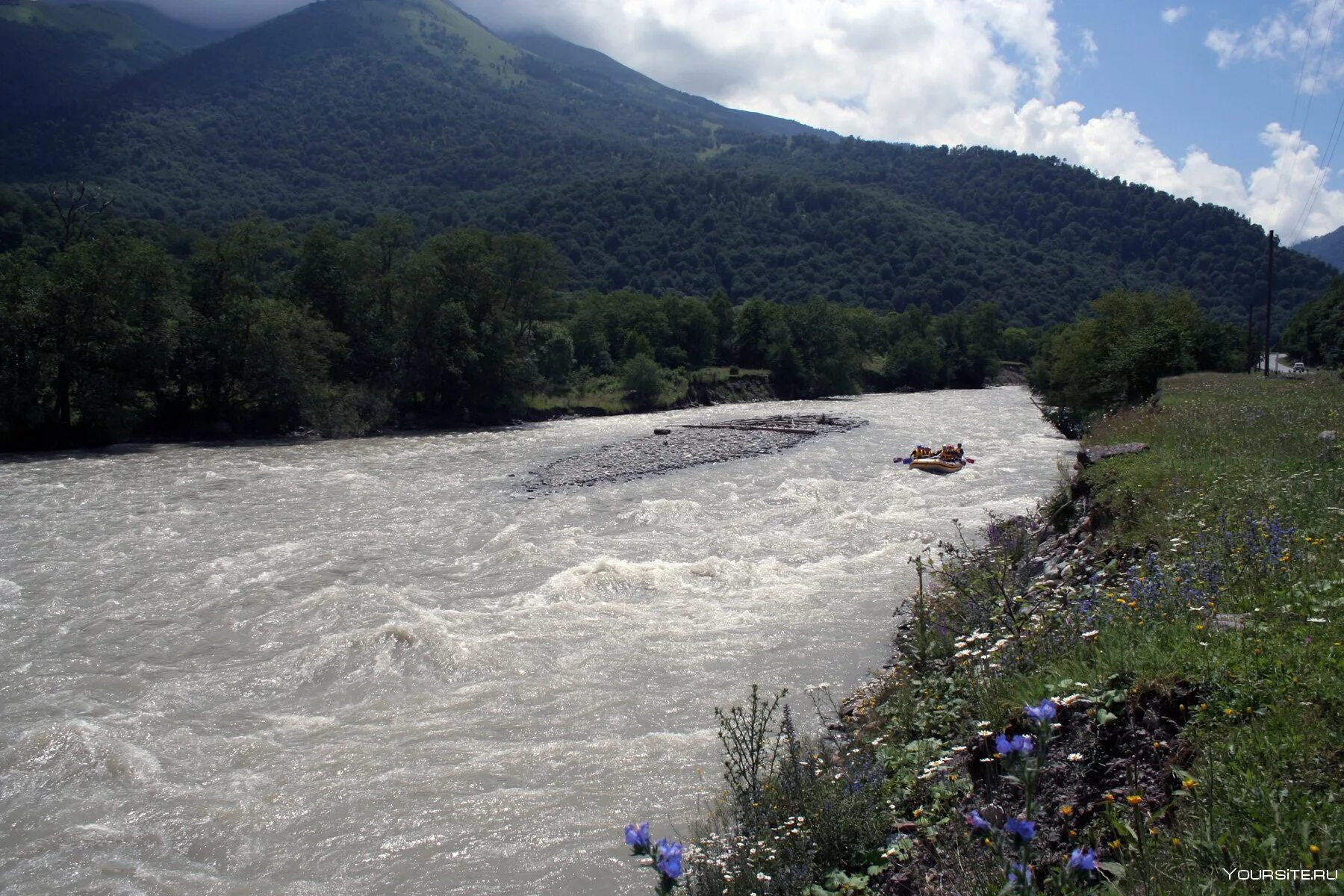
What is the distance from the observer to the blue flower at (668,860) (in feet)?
8.16

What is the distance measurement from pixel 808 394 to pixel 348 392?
146 ft

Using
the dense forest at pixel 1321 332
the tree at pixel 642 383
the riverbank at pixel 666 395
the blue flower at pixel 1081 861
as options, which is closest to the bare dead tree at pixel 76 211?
the riverbank at pixel 666 395

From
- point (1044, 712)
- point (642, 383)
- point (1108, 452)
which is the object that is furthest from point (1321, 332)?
point (1044, 712)

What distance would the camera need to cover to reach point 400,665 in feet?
35.5

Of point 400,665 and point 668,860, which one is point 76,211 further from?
point 668,860

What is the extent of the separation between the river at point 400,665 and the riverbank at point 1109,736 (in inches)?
72.1

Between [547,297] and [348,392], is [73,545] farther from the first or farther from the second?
[547,297]

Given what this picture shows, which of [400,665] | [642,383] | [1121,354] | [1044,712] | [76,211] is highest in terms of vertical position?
[76,211]

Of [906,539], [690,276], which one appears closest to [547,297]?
[906,539]

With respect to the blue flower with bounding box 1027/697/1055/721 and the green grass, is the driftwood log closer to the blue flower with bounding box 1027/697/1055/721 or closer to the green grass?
the green grass

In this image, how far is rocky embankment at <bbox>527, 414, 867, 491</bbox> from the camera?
93.1ft

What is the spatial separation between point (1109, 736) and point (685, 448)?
3199 centimetres

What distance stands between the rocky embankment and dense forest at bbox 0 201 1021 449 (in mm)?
14229

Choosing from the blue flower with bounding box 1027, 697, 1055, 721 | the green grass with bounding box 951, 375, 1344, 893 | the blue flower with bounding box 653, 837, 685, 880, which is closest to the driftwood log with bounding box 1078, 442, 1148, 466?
the green grass with bounding box 951, 375, 1344, 893
